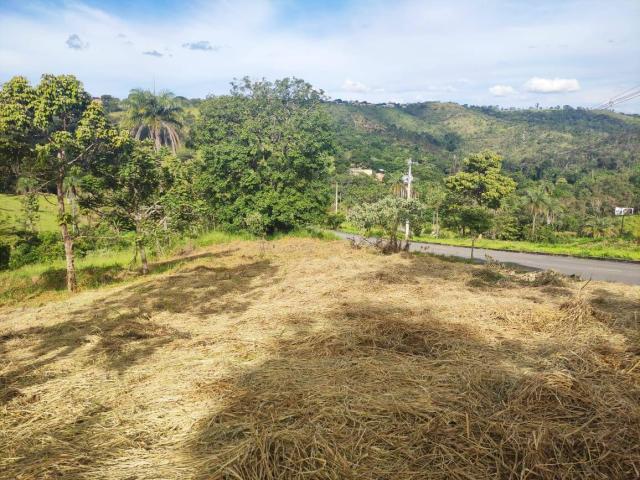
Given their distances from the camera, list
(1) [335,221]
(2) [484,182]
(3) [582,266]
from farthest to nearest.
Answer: (1) [335,221] → (2) [484,182] → (3) [582,266]

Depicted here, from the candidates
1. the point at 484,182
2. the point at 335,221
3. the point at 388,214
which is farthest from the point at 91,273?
the point at 484,182

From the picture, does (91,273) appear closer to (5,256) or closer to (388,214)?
(5,256)

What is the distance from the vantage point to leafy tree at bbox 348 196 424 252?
16.5m

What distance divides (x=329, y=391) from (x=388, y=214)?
1371cm

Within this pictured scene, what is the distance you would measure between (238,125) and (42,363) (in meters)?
18.6

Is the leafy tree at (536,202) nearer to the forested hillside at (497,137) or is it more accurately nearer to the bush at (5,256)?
the forested hillside at (497,137)

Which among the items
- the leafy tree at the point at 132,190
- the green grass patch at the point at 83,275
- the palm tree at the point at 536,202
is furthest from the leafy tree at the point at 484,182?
the leafy tree at the point at 132,190

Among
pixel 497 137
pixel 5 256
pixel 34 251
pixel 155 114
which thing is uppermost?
pixel 497 137

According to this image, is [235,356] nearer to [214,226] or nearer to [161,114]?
[214,226]

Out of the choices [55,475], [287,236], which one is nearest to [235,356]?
[55,475]

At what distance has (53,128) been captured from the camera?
9875mm

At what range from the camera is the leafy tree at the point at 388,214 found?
1647cm

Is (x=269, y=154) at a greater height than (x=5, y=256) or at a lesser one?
greater

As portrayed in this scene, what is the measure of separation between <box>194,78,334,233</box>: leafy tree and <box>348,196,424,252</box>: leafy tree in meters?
4.06
